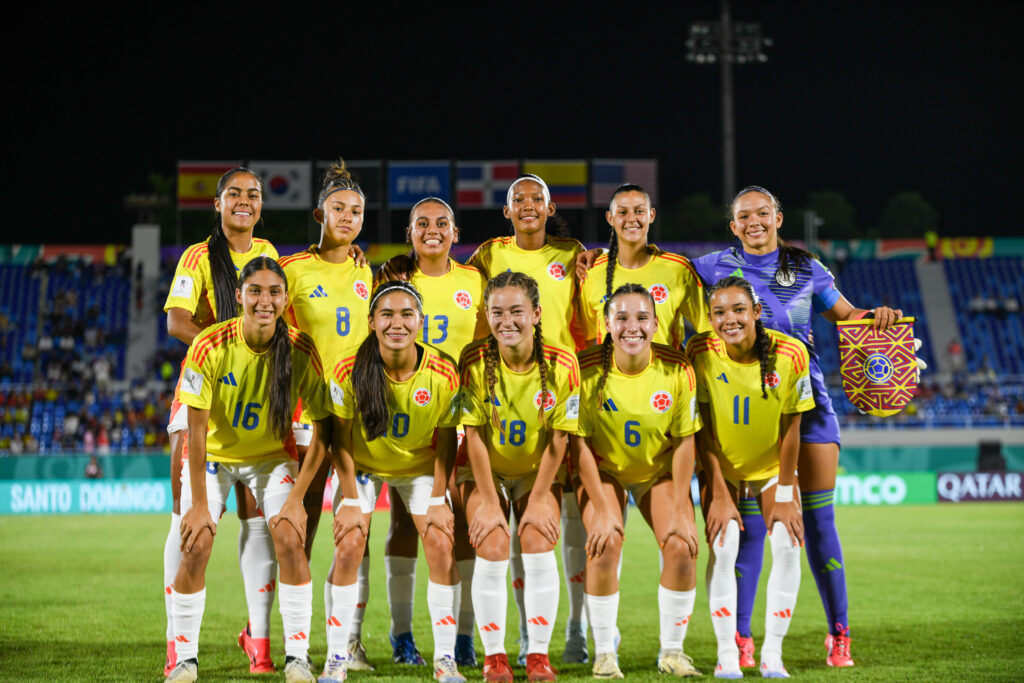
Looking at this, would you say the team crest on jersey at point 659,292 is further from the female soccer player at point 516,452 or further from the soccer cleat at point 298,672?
the soccer cleat at point 298,672

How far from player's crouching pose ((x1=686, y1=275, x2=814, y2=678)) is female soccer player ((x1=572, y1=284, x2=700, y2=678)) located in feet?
0.50

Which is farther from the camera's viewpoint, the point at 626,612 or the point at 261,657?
the point at 626,612

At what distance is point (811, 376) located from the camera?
5.36m

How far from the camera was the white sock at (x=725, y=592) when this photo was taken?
4812 mm

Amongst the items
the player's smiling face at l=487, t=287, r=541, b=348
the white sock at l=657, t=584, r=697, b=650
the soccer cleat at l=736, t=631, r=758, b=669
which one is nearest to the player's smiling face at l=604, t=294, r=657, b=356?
the player's smiling face at l=487, t=287, r=541, b=348

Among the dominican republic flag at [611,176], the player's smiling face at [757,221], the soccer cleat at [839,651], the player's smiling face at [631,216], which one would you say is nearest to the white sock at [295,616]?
the player's smiling face at [631,216]

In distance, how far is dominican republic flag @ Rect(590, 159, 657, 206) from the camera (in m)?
28.3

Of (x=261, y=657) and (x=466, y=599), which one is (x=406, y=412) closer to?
(x=466, y=599)

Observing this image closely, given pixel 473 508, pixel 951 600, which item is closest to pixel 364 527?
pixel 473 508

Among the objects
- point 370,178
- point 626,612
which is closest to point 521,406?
point 626,612

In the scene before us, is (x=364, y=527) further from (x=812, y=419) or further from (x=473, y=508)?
(x=812, y=419)

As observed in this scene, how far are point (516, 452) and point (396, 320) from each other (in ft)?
2.92

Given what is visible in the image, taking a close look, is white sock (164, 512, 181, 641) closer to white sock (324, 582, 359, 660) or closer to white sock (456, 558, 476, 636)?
white sock (324, 582, 359, 660)

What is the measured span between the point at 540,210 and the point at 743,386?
5.01 ft
